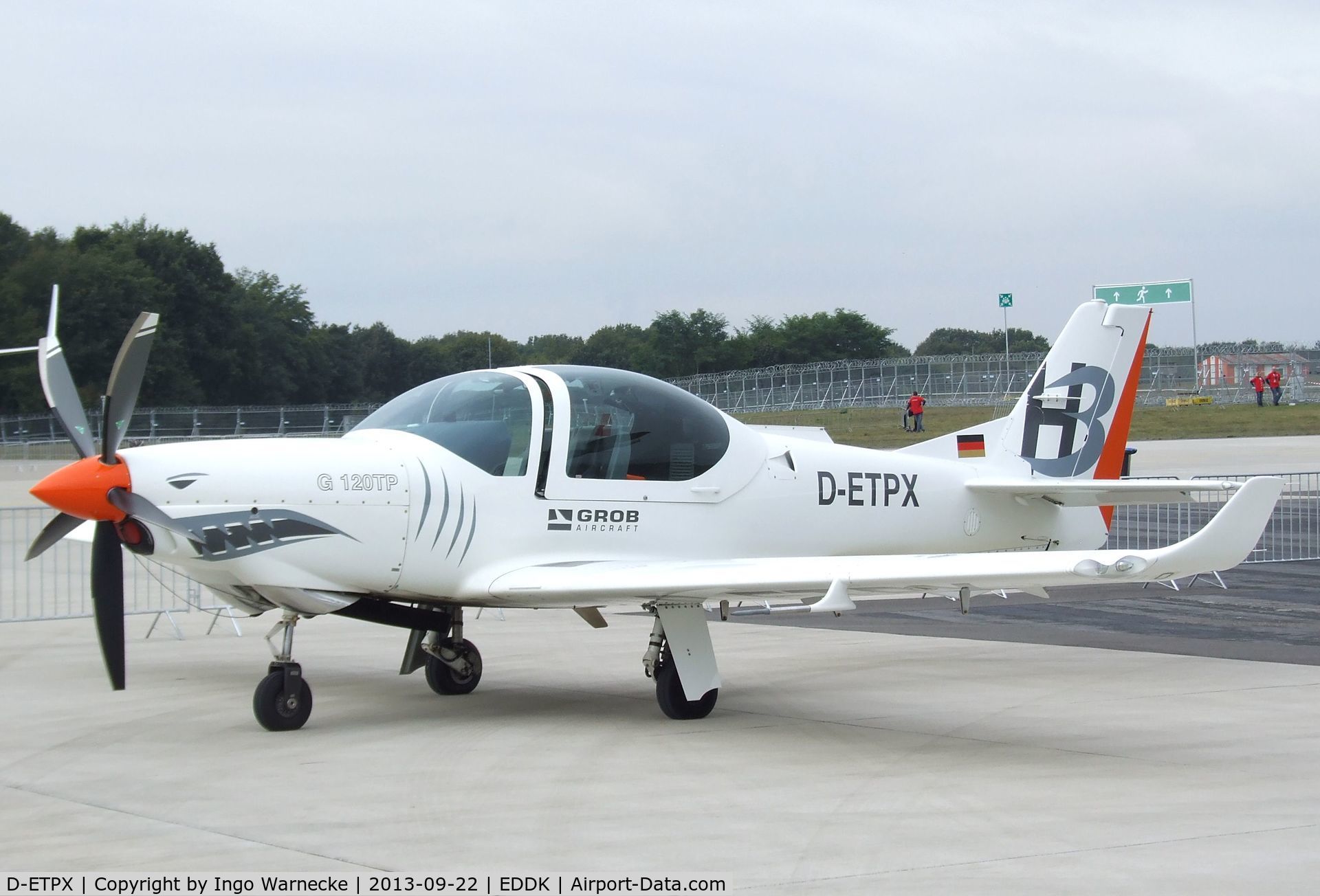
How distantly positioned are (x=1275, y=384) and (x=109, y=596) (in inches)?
1947

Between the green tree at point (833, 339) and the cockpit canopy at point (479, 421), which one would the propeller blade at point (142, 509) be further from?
the green tree at point (833, 339)

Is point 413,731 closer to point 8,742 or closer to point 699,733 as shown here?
point 699,733

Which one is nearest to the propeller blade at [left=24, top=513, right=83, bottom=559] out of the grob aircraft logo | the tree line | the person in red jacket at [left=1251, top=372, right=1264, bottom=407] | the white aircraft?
the white aircraft

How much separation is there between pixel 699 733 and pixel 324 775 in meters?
2.30

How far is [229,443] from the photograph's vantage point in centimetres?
784

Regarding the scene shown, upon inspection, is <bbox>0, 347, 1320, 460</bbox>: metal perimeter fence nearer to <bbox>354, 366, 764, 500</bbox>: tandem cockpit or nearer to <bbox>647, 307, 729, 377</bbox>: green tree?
<bbox>647, 307, 729, 377</bbox>: green tree

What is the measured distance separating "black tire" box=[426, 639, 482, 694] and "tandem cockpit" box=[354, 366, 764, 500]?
161 centimetres

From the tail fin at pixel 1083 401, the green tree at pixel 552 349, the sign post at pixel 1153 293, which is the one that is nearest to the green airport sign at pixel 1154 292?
the sign post at pixel 1153 293

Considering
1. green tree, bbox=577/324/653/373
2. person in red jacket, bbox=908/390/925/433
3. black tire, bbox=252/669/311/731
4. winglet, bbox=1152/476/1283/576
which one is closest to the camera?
winglet, bbox=1152/476/1283/576

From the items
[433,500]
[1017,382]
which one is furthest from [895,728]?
[1017,382]

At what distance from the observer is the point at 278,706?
7.91 metres

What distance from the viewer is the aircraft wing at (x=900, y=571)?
6.32 m

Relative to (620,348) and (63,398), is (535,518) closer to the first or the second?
(63,398)

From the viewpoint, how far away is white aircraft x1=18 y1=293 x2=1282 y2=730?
7.37 metres
